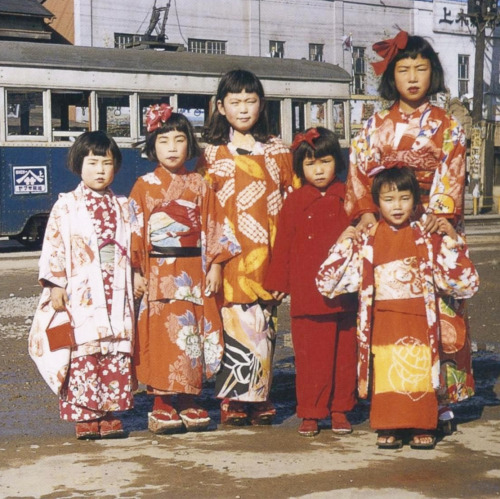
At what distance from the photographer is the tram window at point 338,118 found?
1941 cm

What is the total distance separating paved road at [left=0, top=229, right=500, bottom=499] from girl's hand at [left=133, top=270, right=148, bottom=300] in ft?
2.30

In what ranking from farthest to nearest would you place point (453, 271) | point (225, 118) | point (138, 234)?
point (225, 118), point (138, 234), point (453, 271)

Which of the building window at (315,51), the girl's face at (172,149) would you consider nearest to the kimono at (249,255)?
the girl's face at (172,149)

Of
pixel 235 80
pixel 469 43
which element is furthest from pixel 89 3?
pixel 235 80

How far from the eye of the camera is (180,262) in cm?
565

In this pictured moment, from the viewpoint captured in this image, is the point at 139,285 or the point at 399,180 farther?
the point at 139,285

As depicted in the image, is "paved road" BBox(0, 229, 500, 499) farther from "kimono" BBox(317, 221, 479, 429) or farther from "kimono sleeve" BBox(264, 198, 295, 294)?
"kimono sleeve" BBox(264, 198, 295, 294)

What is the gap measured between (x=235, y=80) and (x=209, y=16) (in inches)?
1001

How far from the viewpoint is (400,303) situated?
520 cm

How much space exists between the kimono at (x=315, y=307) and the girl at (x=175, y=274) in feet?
1.02

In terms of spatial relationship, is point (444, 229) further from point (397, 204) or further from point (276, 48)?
point (276, 48)

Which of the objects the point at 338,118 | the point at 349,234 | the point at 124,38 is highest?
the point at 124,38

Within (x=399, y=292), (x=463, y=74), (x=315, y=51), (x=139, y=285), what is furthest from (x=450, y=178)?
(x=463, y=74)

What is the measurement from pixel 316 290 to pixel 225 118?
1.13 m
